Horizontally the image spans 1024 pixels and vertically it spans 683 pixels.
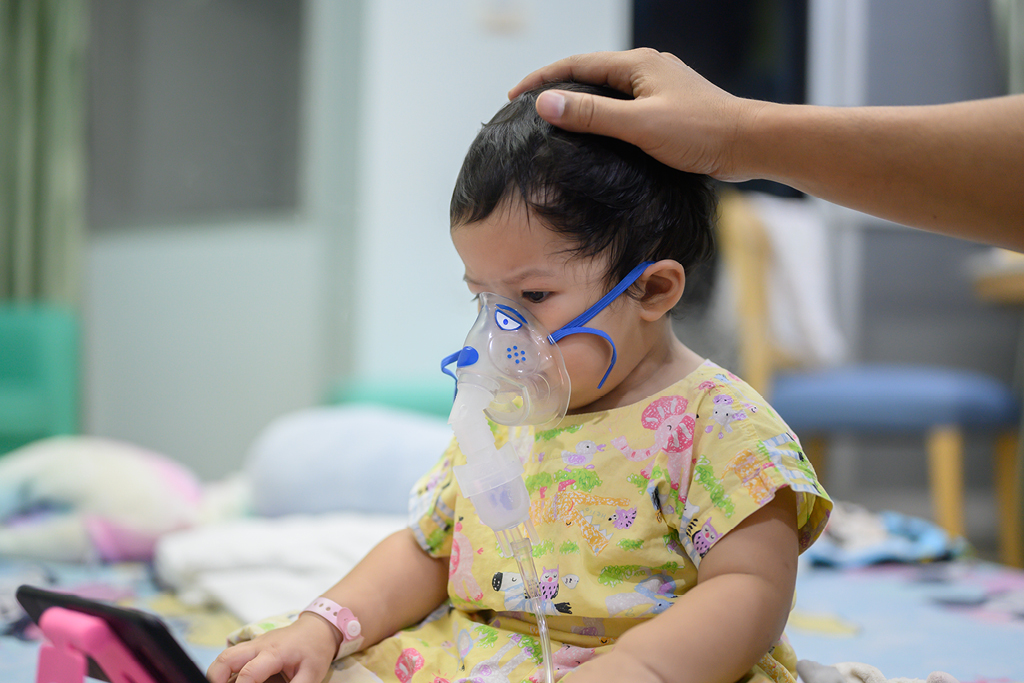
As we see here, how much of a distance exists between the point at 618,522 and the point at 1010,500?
92.7 inches

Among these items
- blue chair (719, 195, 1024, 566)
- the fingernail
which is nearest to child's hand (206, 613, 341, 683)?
the fingernail

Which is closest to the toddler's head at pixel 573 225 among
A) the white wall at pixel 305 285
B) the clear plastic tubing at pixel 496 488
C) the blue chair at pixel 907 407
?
the clear plastic tubing at pixel 496 488

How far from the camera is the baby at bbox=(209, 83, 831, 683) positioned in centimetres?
64

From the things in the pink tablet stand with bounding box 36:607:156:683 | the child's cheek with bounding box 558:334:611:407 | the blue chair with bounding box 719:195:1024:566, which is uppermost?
the child's cheek with bounding box 558:334:611:407

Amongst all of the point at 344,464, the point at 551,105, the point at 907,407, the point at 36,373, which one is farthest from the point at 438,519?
the point at 36,373

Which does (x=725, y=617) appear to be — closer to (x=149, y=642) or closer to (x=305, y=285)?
(x=149, y=642)

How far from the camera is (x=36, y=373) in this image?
102 inches

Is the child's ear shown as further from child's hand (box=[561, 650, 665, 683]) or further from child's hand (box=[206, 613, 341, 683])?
child's hand (box=[206, 613, 341, 683])

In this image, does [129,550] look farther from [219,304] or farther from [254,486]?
[219,304]

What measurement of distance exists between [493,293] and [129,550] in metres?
1.29

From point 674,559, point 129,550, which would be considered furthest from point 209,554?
point 674,559

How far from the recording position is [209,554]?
1340mm

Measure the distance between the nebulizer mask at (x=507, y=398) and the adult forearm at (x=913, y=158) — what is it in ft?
0.51

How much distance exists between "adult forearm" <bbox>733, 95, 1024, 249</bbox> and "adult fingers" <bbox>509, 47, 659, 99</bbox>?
0.11 m
